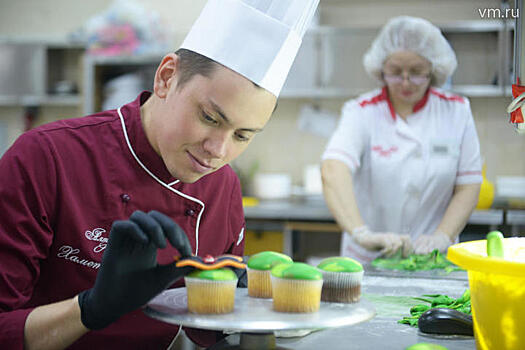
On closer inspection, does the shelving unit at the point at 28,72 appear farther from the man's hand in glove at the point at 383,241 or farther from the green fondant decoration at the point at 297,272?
the green fondant decoration at the point at 297,272

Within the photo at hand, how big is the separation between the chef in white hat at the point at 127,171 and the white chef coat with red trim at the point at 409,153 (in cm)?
135

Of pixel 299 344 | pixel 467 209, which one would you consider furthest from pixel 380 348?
pixel 467 209

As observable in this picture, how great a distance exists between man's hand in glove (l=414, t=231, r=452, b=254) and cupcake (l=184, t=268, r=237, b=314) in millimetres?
1358

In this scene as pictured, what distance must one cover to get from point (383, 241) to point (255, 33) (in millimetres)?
1212

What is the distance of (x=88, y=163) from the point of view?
1.29 metres

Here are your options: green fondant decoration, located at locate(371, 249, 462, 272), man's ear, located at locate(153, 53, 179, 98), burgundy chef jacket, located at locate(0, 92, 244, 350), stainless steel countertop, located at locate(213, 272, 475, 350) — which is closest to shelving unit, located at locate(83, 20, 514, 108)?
green fondant decoration, located at locate(371, 249, 462, 272)

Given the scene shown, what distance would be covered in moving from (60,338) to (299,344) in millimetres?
459

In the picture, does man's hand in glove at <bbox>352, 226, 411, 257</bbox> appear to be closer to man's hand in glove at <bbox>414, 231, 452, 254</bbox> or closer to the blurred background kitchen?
man's hand in glove at <bbox>414, 231, 452, 254</bbox>

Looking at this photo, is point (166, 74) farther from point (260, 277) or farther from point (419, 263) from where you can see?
point (419, 263)

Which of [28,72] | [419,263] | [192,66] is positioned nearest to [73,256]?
[192,66]

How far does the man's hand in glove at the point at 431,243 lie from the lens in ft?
7.11

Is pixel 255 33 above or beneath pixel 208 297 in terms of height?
above

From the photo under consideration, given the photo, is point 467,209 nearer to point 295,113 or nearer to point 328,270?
point 328,270

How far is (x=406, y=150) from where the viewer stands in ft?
8.61
